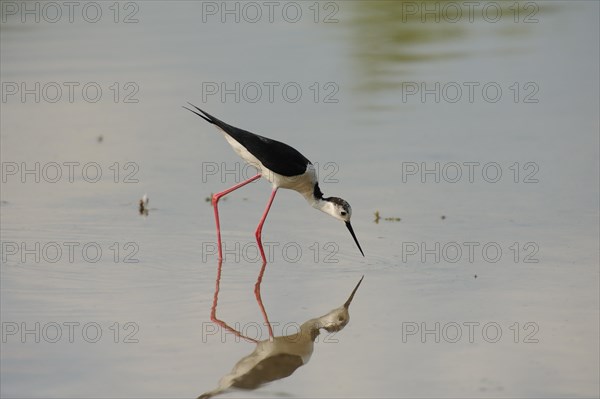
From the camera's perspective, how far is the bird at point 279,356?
17.1 ft

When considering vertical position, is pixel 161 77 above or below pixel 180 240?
above

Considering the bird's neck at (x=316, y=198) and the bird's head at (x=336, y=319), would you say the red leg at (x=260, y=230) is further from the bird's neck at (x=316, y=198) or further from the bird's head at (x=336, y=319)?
the bird's head at (x=336, y=319)

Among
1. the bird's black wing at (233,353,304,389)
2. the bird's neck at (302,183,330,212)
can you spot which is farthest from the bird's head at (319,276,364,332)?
the bird's neck at (302,183,330,212)

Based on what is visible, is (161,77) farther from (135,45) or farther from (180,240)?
(180,240)

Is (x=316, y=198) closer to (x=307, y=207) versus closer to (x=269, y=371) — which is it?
(x=307, y=207)

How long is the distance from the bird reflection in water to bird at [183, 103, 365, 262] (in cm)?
110

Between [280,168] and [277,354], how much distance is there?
1.94 m

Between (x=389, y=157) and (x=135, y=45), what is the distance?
14.7ft

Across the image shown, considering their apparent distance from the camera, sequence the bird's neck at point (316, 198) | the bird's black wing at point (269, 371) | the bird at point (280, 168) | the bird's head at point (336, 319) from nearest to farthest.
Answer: the bird's black wing at point (269, 371), the bird's head at point (336, 319), the bird at point (280, 168), the bird's neck at point (316, 198)

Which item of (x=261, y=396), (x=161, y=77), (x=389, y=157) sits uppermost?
(x=161, y=77)

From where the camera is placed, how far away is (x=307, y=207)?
26.5 feet

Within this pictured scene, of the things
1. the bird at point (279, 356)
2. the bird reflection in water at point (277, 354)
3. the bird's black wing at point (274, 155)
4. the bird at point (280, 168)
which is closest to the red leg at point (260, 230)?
the bird at point (280, 168)

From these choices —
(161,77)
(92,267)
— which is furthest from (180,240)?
(161,77)

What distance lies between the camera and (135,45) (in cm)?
1224
